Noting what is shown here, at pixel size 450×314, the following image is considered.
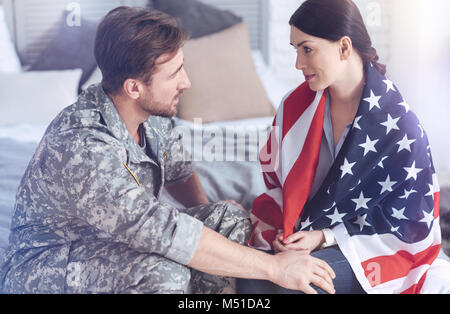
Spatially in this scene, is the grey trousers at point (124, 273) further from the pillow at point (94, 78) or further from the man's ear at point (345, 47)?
the pillow at point (94, 78)

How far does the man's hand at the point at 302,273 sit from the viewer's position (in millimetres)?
857

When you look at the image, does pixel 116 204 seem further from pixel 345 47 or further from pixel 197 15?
pixel 197 15

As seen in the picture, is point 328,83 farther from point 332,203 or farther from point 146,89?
point 146,89

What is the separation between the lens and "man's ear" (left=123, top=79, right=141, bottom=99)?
2.93 ft

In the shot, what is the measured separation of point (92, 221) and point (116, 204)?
0.19 ft

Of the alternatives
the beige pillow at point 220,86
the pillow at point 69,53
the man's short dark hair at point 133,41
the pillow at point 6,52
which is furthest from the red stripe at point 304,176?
the pillow at point 6,52

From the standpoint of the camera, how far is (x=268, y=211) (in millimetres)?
1062

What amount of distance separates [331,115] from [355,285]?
1.17ft

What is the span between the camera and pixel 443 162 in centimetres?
127

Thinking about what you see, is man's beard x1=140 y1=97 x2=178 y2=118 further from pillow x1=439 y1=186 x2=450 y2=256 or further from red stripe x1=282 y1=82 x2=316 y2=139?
pillow x1=439 y1=186 x2=450 y2=256

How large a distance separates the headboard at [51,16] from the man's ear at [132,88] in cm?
96

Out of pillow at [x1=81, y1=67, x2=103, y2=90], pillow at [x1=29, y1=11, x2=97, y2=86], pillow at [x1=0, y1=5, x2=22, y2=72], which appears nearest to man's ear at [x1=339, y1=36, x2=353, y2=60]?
pillow at [x1=81, y1=67, x2=103, y2=90]

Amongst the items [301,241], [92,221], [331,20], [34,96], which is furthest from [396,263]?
[34,96]
